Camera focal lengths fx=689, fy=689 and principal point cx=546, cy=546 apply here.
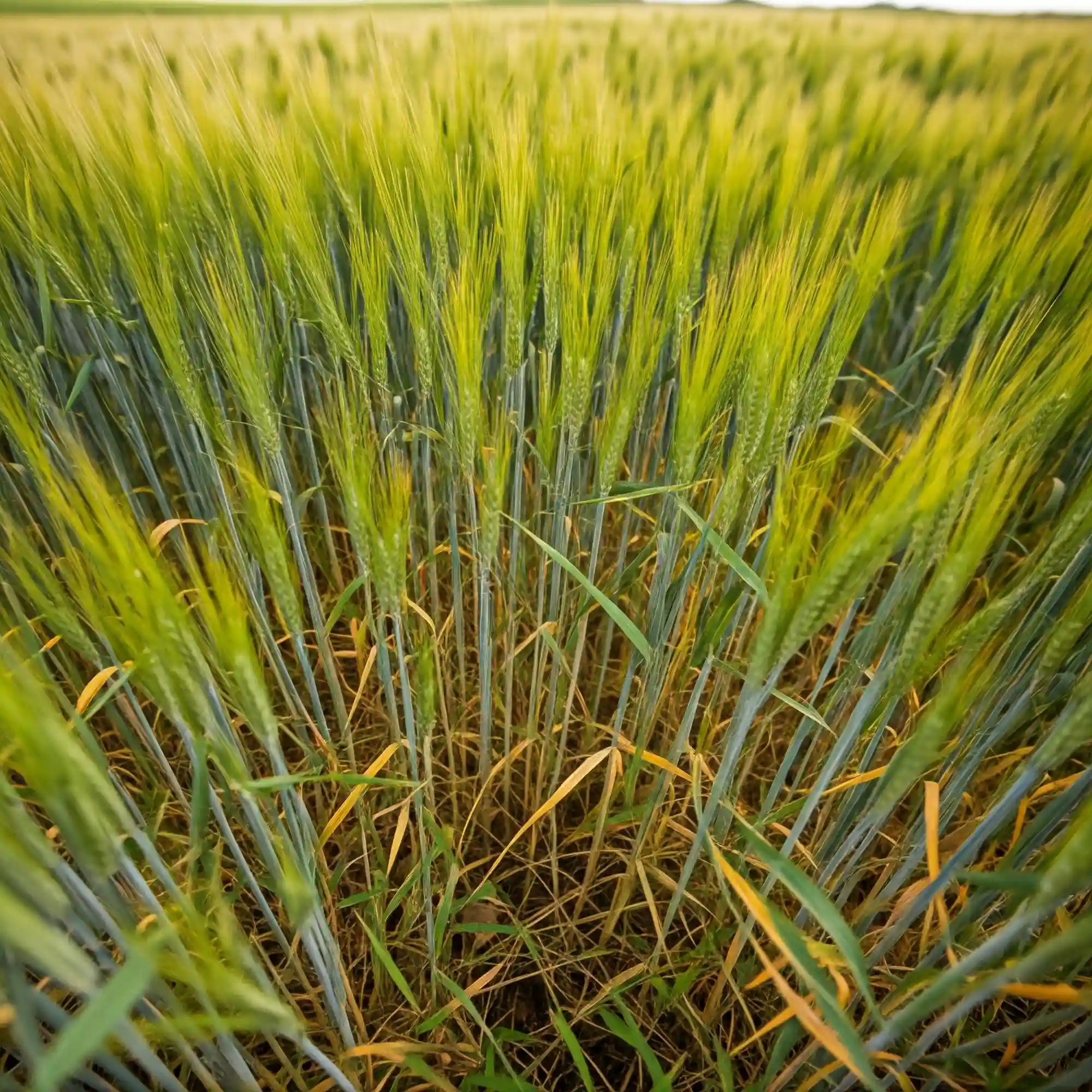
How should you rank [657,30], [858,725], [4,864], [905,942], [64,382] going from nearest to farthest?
1. [4,864]
2. [858,725]
3. [905,942]
4. [64,382]
5. [657,30]

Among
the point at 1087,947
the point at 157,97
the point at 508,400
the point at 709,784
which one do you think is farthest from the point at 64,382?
the point at 1087,947

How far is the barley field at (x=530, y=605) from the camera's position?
46 centimetres

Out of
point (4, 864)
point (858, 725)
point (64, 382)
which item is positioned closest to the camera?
point (4, 864)

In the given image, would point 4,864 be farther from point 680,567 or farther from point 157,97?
point 157,97

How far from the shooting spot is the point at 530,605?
897mm

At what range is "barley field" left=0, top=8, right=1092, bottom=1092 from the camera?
0.46 meters

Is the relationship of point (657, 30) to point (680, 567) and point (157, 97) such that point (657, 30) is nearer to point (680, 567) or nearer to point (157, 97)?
point (157, 97)

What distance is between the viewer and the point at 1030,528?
110 cm

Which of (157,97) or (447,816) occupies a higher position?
(157,97)

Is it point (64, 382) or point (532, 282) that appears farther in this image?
point (64, 382)

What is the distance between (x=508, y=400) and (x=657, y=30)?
2.49 m

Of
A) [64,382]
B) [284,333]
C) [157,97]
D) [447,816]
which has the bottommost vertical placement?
[447,816]

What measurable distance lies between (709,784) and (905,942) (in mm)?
257

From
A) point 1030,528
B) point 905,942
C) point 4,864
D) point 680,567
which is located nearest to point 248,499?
point 4,864
